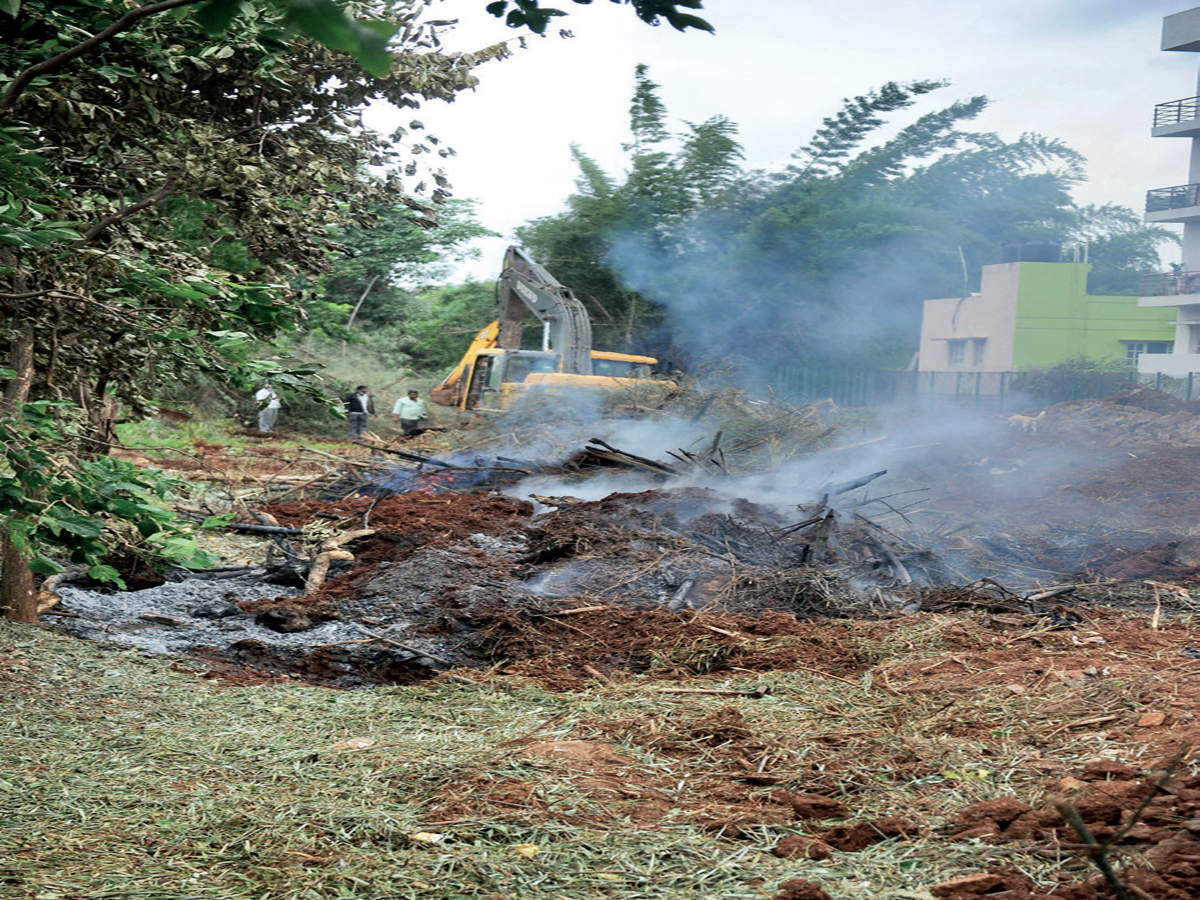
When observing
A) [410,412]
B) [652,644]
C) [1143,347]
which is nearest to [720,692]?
[652,644]

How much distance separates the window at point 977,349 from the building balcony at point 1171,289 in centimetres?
440

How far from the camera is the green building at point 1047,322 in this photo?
31.8m

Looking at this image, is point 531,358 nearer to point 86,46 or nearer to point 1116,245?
point 86,46

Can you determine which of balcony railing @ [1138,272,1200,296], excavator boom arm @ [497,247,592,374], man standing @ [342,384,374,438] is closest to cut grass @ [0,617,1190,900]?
excavator boom arm @ [497,247,592,374]

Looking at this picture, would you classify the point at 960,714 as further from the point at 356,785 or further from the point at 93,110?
the point at 93,110

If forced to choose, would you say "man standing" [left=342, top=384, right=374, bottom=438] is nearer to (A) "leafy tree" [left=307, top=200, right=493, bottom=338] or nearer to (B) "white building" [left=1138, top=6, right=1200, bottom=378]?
(A) "leafy tree" [left=307, top=200, right=493, bottom=338]

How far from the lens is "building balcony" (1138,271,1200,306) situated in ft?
96.3

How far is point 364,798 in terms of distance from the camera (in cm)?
350

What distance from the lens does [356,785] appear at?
3.63 m

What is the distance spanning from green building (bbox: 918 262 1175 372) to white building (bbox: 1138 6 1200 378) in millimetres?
1059

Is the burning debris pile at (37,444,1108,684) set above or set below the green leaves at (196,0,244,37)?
below

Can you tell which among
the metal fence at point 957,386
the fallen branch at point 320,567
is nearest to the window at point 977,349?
the metal fence at point 957,386

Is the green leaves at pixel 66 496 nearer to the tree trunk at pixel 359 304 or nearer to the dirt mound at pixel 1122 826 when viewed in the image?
the dirt mound at pixel 1122 826

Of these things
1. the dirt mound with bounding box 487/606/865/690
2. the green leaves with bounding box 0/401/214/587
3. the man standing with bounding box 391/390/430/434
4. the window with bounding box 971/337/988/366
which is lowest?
the dirt mound with bounding box 487/606/865/690
